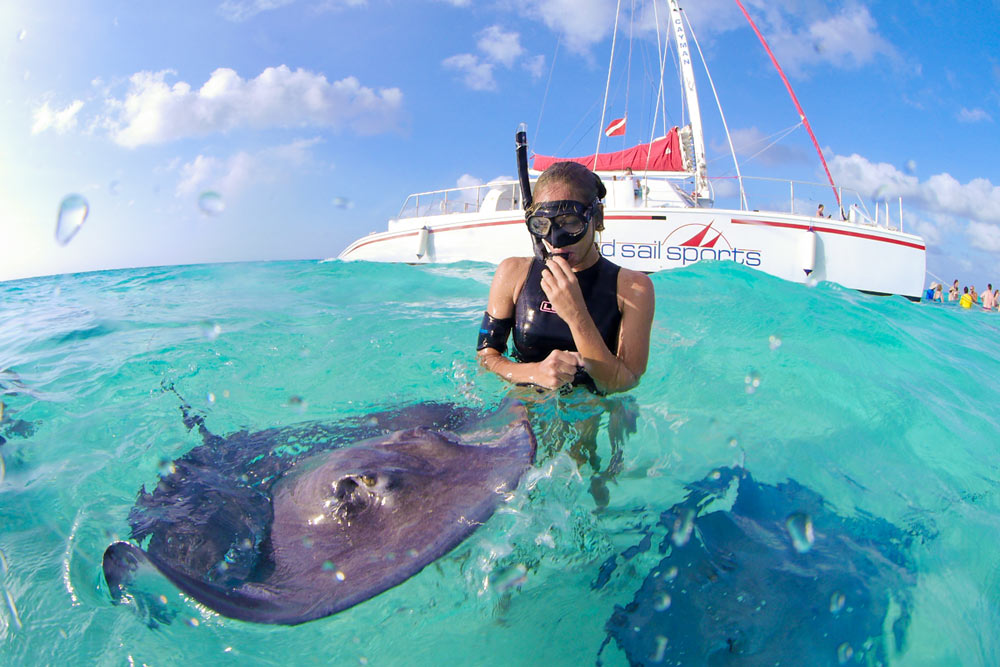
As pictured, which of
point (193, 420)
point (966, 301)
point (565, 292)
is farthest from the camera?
point (966, 301)

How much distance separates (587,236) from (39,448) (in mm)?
4551

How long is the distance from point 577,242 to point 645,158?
53.7 ft

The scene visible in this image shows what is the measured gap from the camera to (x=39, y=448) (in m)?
4.01

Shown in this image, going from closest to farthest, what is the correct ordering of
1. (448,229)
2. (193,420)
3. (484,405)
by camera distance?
(484,405) → (193,420) → (448,229)

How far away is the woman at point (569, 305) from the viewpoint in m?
2.70

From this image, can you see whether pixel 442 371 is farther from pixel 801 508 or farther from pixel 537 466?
pixel 801 508

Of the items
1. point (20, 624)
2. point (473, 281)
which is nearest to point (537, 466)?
point (20, 624)

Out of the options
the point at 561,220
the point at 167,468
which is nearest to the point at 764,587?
the point at 561,220

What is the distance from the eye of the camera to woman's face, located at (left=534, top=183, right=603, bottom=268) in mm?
2818

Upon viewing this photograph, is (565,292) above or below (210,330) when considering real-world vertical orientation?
above

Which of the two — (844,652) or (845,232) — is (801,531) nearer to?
(844,652)

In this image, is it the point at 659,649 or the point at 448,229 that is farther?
the point at 448,229

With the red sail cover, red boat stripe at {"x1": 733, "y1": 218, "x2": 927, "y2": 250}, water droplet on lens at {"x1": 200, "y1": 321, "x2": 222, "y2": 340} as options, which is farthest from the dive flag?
water droplet on lens at {"x1": 200, "y1": 321, "x2": 222, "y2": 340}

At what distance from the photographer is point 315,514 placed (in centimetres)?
215
